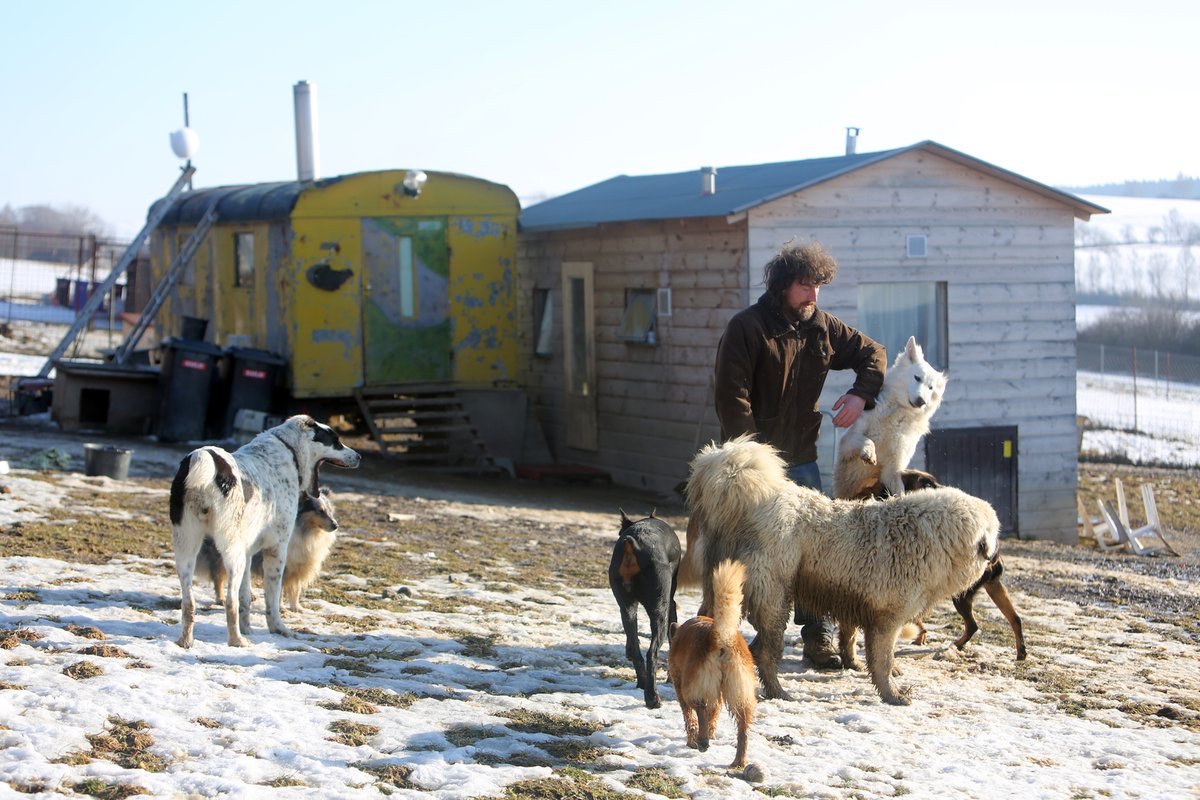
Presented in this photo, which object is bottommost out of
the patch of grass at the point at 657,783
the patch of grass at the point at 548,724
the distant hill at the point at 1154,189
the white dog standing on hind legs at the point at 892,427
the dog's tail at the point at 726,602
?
the patch of grass at the point at 657,783

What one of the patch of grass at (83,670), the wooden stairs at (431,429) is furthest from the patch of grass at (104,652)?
the wooden stairs at (431,429)

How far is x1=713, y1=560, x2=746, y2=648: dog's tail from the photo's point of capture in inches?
203

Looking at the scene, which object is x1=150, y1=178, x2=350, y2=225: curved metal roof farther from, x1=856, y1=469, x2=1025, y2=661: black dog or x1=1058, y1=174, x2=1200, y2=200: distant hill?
x1=1058, y1=174, x2=1200, y2=200: distant hill

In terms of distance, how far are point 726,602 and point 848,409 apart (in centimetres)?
186

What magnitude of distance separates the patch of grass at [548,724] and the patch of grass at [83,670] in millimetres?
1789

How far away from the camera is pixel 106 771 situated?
457cm

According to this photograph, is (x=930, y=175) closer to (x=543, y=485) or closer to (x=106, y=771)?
(x=543, y=485)

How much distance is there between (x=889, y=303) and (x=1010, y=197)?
2.17m

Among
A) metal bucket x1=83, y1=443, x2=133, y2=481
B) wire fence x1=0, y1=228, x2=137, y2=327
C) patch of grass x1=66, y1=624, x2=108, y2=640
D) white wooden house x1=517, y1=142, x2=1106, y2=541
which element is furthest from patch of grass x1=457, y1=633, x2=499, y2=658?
wire fence x1=0, y1=228, x2=137, y2=327

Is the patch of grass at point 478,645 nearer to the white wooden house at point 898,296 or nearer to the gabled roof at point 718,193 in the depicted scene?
the white wooden house at point 898,296

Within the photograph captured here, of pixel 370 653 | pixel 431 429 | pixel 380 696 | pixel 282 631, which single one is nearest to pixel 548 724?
pixel 380 696

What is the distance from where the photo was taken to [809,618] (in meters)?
6.71

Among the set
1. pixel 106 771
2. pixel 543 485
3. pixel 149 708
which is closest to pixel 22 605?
pixel 149 708

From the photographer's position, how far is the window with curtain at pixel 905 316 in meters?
15.2
